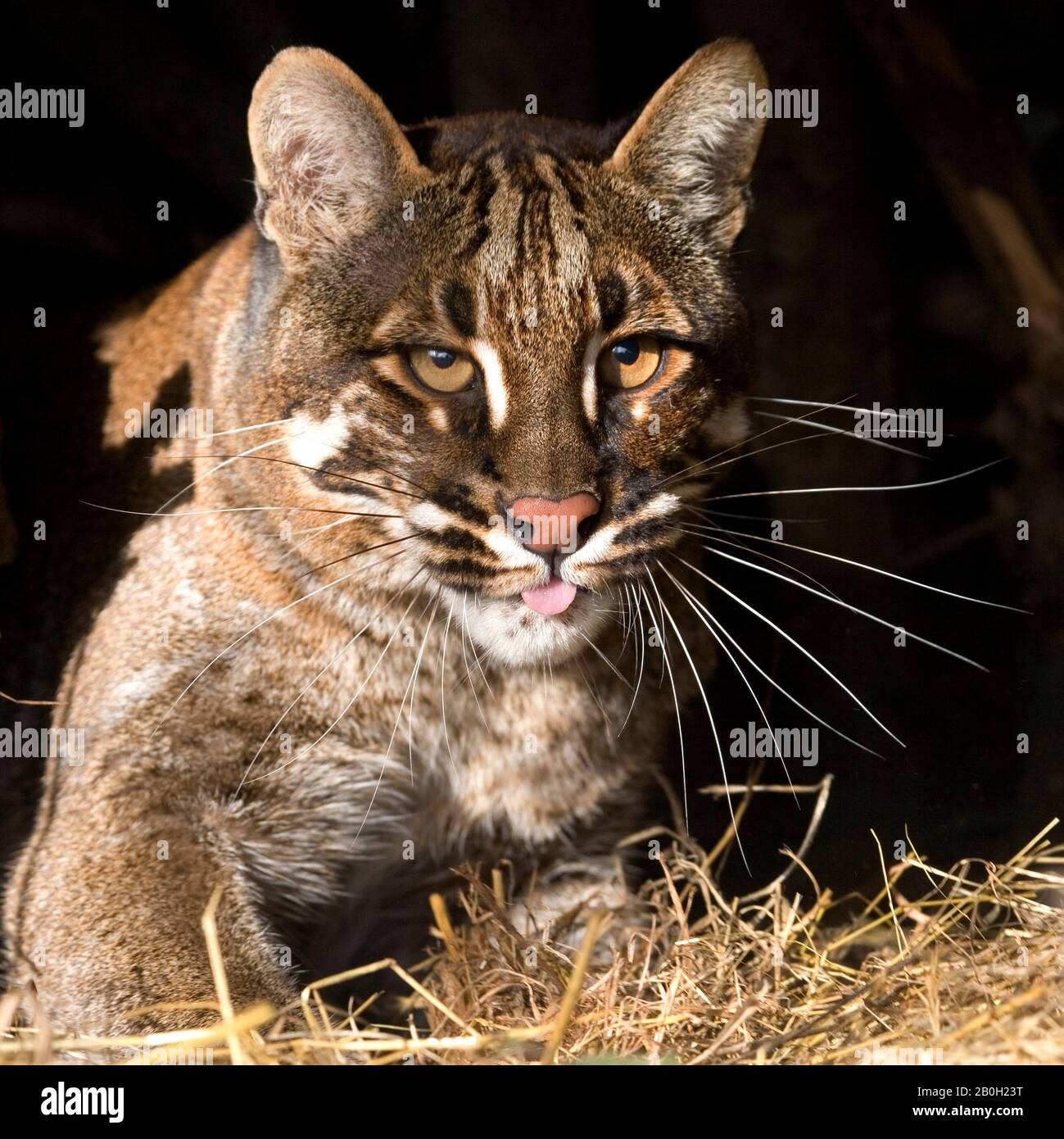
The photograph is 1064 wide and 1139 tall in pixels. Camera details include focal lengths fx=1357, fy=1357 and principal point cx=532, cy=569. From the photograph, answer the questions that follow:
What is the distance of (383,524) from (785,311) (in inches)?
147

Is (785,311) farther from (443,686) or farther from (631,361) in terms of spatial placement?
(443,686)

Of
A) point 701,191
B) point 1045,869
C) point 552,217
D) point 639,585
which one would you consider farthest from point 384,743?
point 1045,869

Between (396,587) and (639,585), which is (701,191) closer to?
(639,585)

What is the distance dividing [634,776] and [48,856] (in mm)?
1954

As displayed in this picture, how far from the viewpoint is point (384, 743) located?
4.18 meters

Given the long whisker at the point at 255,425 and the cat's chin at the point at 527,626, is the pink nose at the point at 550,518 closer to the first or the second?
the cat's chin at the point at 527,626

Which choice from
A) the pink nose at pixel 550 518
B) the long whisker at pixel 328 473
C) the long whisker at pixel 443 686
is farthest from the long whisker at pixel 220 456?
the pink nose at pixel 550 518

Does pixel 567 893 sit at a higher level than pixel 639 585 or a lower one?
lower

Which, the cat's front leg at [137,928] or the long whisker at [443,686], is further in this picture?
the long whisker at [443,686]

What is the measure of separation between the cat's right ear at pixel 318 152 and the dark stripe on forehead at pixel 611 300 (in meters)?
0.60

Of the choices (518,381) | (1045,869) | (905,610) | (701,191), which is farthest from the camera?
(905,610)

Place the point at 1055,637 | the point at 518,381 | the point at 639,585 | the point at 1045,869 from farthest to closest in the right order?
the point at 1055,637 < the point at 1045,869 < the point at 639,585 < the point at 518,381

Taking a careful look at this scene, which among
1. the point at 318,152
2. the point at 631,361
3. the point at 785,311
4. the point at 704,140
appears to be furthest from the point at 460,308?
the point at 785,311

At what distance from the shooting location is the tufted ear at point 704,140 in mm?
3859
